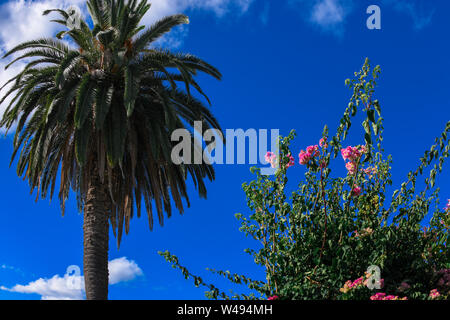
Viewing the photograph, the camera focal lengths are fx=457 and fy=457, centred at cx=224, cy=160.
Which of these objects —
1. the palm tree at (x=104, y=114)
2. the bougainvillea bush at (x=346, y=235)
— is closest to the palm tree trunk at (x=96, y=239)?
the palm tree at (x=104, y=114)

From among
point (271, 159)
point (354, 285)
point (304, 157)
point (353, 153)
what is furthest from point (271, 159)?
point (354, 285)

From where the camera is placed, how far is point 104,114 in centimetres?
1196

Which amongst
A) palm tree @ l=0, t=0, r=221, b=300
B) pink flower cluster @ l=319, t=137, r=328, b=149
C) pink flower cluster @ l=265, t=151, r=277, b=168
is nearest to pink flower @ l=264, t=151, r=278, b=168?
pink flower cluster @ l=265, t=151, r=277, b=168

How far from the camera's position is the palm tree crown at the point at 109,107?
488 inches

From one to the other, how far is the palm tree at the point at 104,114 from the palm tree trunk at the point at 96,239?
3 centimetres

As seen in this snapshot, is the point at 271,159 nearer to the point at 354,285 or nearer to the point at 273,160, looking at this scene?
the point at 273,160

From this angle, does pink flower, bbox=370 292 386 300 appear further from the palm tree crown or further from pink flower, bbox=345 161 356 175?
the palm tree crown

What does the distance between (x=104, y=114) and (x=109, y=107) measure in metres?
0.81

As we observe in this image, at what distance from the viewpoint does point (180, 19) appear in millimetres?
13852
